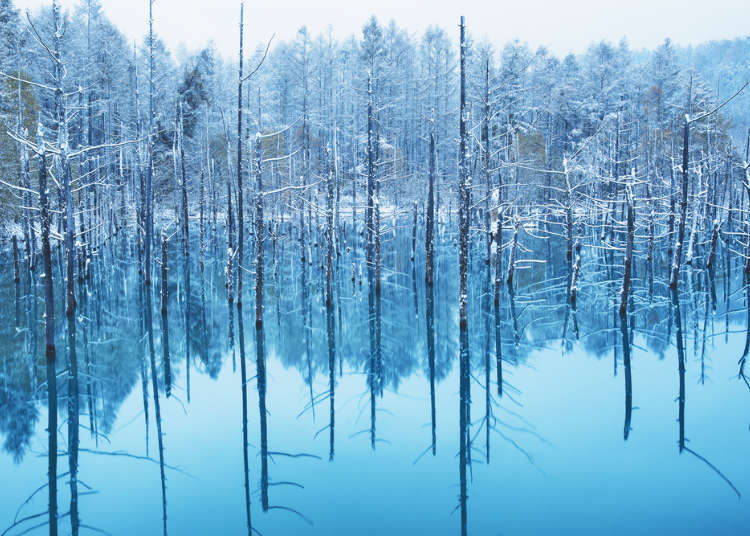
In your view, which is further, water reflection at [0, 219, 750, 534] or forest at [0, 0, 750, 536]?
forest at [0, 0, 750, 536]

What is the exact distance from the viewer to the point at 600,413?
11031 millimetres

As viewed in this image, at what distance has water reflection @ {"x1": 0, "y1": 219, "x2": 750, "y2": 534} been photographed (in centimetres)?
880

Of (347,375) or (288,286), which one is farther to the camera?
(288,286)

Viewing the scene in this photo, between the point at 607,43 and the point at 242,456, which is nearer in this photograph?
the point at 242,456

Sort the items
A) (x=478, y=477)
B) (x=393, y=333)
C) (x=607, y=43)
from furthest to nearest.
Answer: (x=607, y=43)
(x=393, y=333)
(x=478, y=477)

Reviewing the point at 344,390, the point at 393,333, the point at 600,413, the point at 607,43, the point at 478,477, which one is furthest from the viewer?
the point at 607,43

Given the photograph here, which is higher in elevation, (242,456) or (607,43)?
(607,43)

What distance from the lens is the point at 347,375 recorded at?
45.4 ft

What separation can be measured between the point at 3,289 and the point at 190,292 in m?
7.12

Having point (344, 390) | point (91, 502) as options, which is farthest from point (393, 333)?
point (91, 502)

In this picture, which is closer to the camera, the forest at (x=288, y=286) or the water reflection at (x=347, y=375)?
the water reflection at (x=347, y=375)

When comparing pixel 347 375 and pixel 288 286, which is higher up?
pixel 288 286

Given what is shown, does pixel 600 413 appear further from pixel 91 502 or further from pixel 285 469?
pixel 91 502

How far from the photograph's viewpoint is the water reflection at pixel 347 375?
28.9 ft
